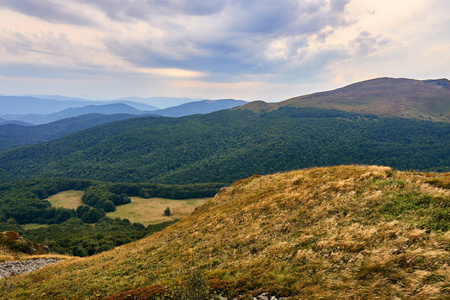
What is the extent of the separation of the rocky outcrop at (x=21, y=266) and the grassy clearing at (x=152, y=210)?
251 ft

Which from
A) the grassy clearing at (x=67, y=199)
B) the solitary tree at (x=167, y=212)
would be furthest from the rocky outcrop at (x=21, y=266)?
the grassy clearing at (x=67, y=199)

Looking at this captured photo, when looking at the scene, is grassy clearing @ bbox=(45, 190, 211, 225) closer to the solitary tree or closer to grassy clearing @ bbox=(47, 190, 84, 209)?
grassy clearing @ bbox=(47, 190, 84, 209)

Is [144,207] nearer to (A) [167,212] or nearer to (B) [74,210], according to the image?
(A) [167,212]

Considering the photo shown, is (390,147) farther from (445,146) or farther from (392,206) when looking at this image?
(392,206)

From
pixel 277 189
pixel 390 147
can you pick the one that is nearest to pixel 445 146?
pixel 390 147

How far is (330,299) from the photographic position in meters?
7.74

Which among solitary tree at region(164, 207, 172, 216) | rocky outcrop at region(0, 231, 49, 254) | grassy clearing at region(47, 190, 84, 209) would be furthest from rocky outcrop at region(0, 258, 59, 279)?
grassy clearing at region(47, 190, 84, 209)

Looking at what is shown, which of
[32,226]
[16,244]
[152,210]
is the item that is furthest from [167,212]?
[16,244]

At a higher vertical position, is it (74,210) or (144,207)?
(74,210)

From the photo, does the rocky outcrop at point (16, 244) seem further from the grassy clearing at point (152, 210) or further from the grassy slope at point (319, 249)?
the grassy clearing at point (152, 210)

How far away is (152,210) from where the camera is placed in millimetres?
122375

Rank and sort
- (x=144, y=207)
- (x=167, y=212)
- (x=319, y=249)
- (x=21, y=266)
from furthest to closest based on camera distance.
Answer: (x=144, y=207)
(x=167, y=212)
(x=21, y=266)
(x=319, y=249)

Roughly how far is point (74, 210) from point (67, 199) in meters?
29.8

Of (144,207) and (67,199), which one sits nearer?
(144,207)
